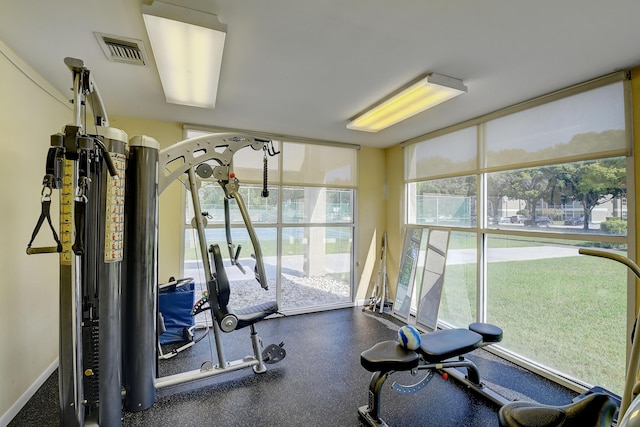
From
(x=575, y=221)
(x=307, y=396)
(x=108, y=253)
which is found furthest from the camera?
(x=575, y=221)

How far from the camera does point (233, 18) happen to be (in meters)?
1.75

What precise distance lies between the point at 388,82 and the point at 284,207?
2351 mm

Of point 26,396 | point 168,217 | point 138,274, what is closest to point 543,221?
point 138,274

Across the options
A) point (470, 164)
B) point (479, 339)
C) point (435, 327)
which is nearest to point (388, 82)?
point (470, 164)

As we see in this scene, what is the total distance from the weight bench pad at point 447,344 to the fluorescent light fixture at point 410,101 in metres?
2.02

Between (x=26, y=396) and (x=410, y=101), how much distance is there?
3954mm

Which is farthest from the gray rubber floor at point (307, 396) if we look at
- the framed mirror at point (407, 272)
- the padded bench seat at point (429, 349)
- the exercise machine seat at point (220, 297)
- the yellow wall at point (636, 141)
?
the yellow wall at point (636, 141)

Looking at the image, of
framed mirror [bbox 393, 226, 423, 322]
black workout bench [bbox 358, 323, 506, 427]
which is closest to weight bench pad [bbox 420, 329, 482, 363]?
black workout bench [bbox 358, 323, 506, 427]

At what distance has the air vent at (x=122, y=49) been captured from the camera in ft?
6.43

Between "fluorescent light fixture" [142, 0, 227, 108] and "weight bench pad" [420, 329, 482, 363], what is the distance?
8.35 feet

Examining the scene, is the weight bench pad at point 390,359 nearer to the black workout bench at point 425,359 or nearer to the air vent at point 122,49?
the black workout bench at point 425,359

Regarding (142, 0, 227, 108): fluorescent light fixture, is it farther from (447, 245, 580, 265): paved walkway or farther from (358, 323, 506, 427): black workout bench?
(447, 245, 580, 265): paved walkway

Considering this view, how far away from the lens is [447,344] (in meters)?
2.32

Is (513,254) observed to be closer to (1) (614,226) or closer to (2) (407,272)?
(1) (614,226)
